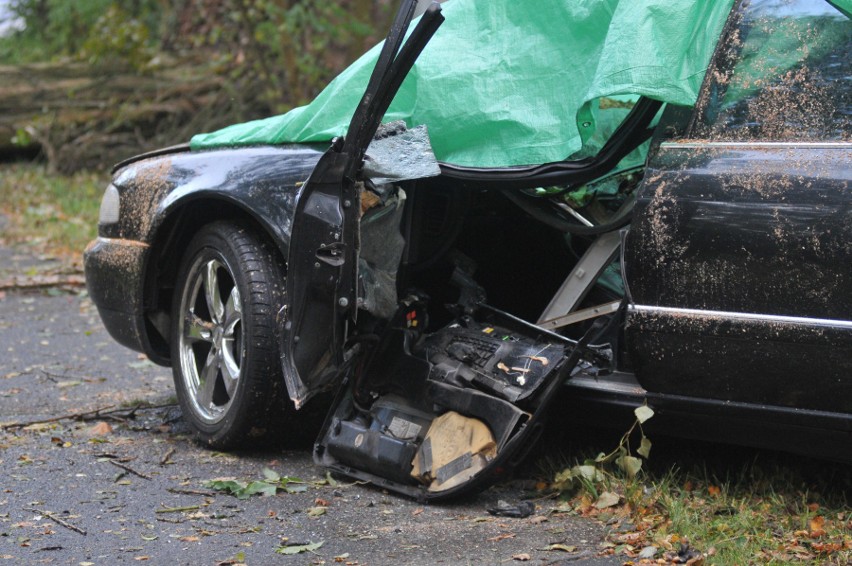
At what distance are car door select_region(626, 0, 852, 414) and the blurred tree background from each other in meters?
8.65

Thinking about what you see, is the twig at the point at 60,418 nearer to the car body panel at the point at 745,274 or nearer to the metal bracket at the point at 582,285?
the metal bracket at the point at 582,285

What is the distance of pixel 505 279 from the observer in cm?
422

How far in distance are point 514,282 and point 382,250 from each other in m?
0.72

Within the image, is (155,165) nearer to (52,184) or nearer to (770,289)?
(770,289)

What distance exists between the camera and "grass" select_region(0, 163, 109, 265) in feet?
31.2

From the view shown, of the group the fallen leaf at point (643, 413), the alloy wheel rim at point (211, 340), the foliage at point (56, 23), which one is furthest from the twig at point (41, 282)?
the foliage at point (56, 23)

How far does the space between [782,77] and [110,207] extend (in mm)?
2943

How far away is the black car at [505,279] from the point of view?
2928 millimetres

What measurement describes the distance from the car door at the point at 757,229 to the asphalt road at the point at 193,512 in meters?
0.65

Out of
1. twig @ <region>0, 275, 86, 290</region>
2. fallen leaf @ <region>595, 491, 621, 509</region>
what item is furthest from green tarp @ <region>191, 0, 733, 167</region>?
twig @ <region>0, 275, 86, 290</region>

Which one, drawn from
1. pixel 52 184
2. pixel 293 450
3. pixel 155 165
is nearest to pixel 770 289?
pixel 293 450

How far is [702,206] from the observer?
3031mm

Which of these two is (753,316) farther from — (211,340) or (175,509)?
(211,340)

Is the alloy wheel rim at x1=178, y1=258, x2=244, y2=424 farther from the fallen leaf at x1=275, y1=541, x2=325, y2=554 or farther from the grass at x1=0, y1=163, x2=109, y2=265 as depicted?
the grass at x1=0, y1=163, x2=109, y2=265
